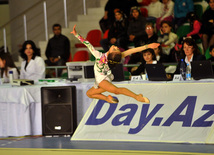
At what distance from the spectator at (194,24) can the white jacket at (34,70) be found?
9.39 feet

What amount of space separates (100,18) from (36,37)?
1.81 m

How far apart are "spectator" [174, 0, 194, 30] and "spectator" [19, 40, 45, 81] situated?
3007mm

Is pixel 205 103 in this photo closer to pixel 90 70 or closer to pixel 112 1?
pixel 90 70

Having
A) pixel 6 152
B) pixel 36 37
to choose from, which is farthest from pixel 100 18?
pixel 6 152

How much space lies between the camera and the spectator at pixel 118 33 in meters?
9.76

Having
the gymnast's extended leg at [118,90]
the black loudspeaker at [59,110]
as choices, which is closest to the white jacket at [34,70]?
the black loudspeaker at [59,110]

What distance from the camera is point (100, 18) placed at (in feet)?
38.3

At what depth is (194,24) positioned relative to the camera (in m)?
9.30

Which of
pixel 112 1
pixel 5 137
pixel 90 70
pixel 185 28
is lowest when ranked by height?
pixel 5 137

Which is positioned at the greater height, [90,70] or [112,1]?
[112,1]

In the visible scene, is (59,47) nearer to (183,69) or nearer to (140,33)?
(140,33)

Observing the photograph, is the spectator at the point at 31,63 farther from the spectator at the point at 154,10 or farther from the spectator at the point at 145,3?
the spectator at the point at 145,3

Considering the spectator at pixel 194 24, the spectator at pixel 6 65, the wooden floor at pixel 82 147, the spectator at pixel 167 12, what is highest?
the spectator at pixel 167 12

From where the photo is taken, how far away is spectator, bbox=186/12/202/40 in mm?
9281
